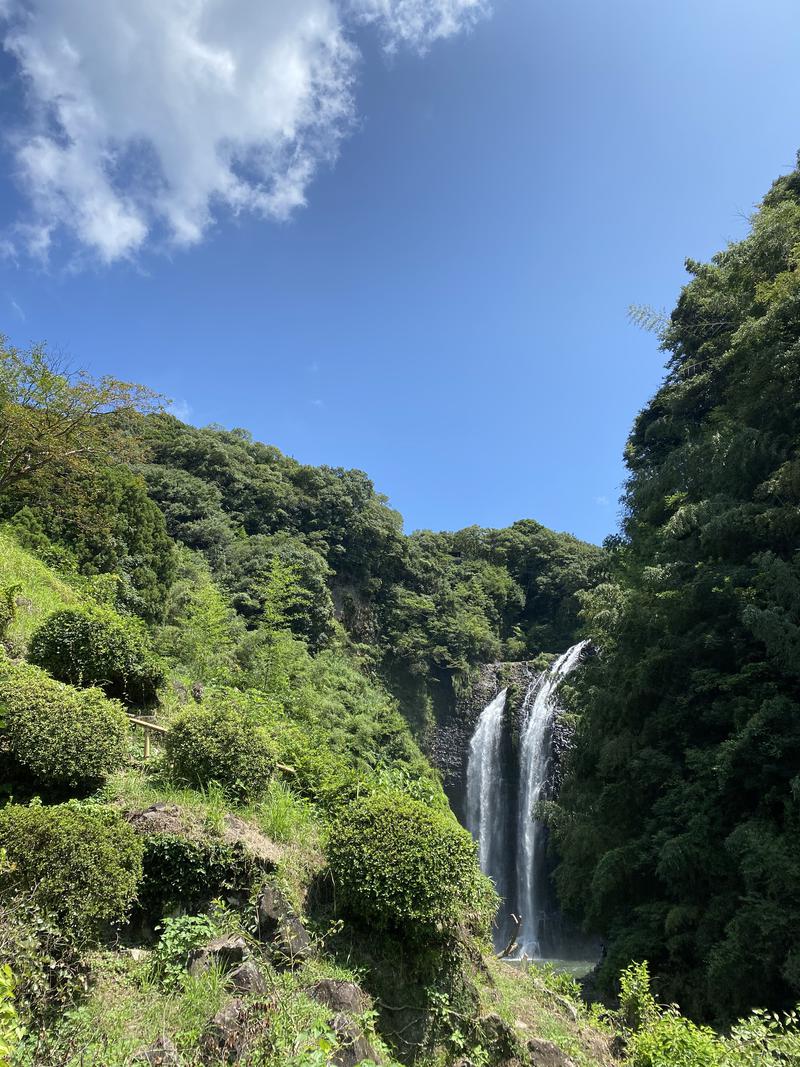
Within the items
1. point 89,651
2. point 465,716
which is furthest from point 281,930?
point 465,716

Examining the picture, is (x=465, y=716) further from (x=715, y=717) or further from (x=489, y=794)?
(x=715, y=717)

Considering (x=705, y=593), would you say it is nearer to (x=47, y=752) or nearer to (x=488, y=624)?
(x=47, y=752)

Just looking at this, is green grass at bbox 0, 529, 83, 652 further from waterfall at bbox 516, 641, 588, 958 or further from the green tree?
waterfall at bbox 516, 641, 588, 958

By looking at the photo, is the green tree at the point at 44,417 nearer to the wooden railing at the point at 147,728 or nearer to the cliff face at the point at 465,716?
the wooden railing at the point at 147,728

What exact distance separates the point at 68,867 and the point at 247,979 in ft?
4.84

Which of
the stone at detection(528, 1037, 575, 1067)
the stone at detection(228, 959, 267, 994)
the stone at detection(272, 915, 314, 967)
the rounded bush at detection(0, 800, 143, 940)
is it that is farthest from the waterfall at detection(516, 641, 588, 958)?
the rounded bush at detection(0, 800, 143, 940)

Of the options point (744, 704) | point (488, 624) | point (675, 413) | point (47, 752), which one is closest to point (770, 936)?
point (744, 704)

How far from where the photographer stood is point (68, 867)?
3.98 metres

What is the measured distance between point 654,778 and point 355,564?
20735mm

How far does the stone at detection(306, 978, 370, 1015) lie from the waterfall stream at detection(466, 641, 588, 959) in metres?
16.3

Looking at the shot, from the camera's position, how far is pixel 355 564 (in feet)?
98.9

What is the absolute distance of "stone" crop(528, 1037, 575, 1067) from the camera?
499 cm

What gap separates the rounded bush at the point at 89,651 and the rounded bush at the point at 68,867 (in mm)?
3562

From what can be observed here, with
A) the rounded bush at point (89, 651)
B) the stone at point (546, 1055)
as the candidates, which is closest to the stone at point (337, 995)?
the stone at point (546, 1055)
